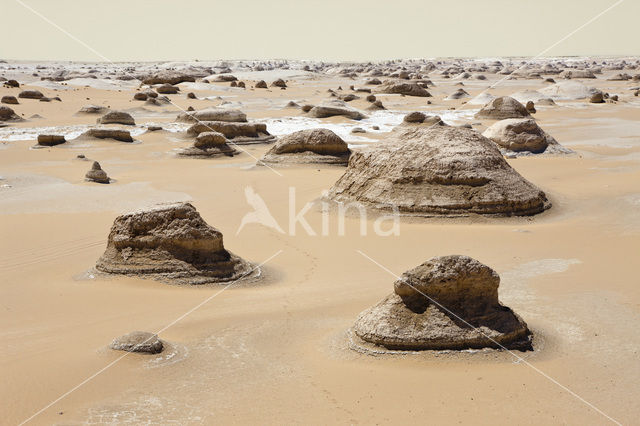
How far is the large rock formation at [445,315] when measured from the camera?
16.7ft

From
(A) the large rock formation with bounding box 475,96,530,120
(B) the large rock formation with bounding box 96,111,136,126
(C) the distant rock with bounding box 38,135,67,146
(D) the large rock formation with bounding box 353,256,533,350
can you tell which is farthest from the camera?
(B) the large rock formation with bounding box 96,111,136,126

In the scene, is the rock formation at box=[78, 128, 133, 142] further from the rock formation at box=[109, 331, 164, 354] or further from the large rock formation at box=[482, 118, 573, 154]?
the rock formation at box=[109, 331, 164, 354]

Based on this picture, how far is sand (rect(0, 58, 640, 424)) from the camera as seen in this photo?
Answer: 438 centimetres

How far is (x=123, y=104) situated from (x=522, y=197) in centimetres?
2272

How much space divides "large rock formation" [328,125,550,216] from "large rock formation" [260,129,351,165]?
479cm

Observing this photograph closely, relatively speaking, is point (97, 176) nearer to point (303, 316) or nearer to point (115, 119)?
point (303, 316)

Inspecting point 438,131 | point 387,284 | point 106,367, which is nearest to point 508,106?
point 438,131

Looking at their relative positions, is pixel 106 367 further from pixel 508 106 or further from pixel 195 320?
pixel 508 106

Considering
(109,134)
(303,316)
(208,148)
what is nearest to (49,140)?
(109,134)

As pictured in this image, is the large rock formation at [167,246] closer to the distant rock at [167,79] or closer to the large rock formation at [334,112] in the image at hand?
the large rock formation at [334,112]

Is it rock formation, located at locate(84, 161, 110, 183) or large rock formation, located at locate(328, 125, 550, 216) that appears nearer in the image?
large rock formation, located at locate(328, 125, 550, 216)

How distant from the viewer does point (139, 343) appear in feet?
16.9

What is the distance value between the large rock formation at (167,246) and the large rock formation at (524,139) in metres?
10.4

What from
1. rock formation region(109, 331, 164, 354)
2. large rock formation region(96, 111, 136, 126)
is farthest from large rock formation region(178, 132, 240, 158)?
rock formation region(109, 331, 164, 354)
